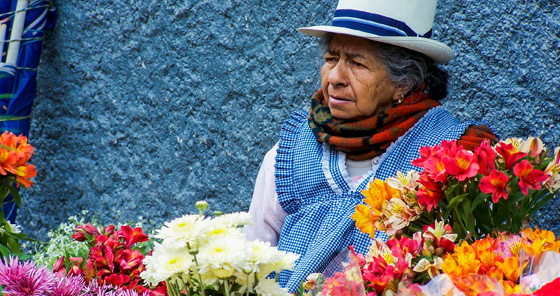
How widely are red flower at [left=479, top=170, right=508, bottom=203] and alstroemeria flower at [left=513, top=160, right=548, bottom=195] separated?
0.11ft

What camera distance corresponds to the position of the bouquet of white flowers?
1.17 metres

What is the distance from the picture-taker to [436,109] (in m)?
2.37

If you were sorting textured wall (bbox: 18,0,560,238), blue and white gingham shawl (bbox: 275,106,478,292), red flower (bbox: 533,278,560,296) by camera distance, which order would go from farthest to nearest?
textured wall (bbox: 18,0,560,238) < blue and white gingham shawl (bbox: 275,106,478,292) < red flower (bbox: 533,278,560,296)

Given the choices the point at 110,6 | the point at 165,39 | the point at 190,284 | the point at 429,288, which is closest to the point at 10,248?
the point at 190,284

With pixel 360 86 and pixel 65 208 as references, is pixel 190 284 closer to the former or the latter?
pixel 360 86

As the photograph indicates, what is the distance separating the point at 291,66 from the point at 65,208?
5.70ft

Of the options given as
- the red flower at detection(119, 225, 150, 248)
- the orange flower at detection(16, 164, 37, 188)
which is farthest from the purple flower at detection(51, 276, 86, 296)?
the orange flower at detection(16, 164, 37, 188)

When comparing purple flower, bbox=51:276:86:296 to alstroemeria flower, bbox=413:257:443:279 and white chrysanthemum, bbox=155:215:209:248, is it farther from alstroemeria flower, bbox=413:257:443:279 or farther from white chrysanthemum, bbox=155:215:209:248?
alstroemeria flower, bbox=413:257:443:279

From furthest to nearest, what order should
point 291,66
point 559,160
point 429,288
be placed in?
point 291,66 → point 559,160 → point 429,288

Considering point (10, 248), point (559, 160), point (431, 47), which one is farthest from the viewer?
point (431, 47)

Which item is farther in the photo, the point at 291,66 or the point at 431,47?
the point at 291,66

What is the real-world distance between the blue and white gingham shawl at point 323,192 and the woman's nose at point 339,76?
0.80ft

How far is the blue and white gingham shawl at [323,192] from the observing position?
221 cm

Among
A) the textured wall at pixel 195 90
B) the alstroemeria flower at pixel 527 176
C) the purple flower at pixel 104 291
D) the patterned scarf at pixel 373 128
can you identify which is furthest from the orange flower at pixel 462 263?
the textured wall at pixel 195 90
